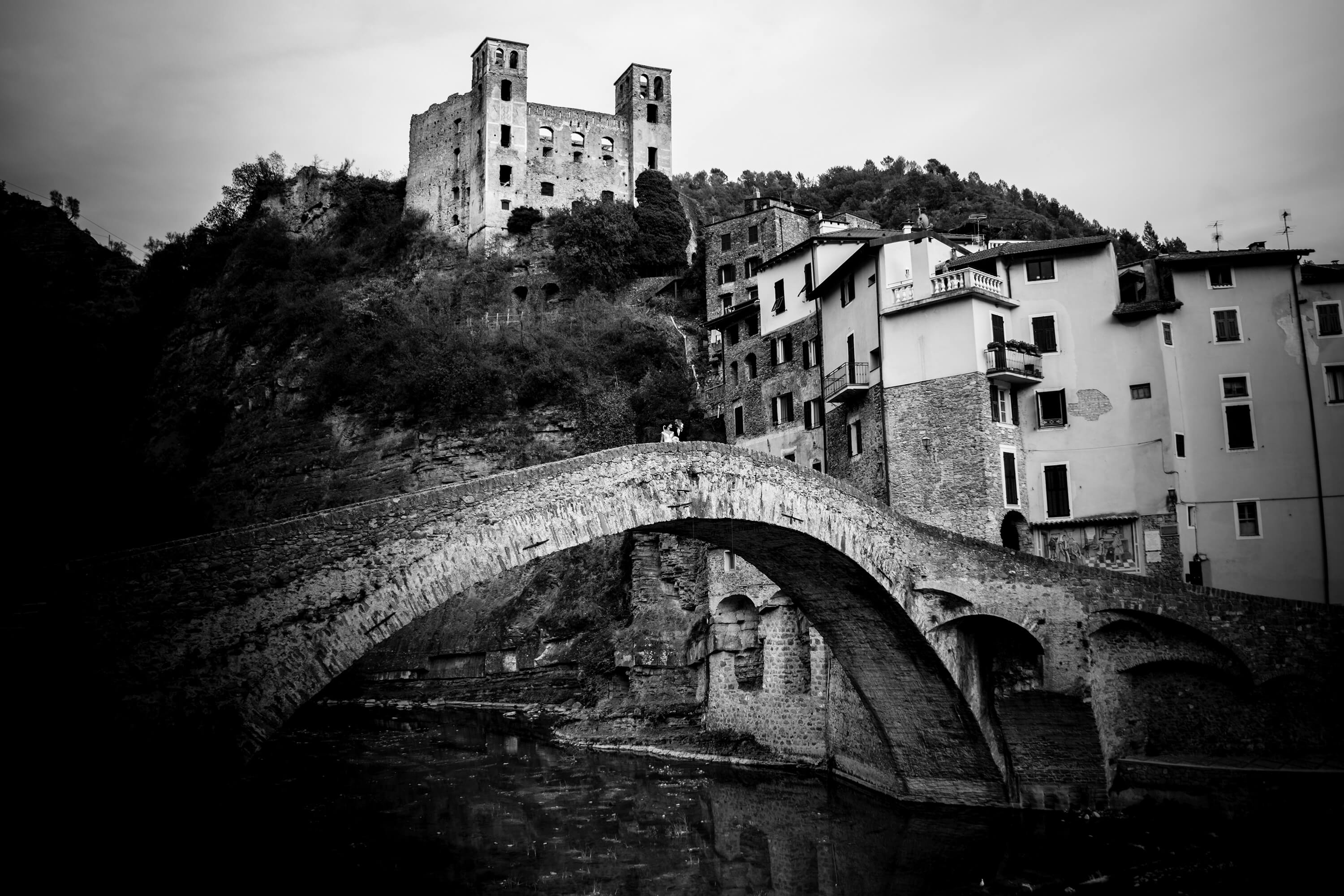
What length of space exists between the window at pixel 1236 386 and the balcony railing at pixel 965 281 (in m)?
6.72

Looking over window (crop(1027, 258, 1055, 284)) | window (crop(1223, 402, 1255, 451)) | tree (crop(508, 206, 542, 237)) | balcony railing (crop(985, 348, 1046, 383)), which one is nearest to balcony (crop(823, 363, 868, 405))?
balcony railing (crop(985, 348, 1046, 383))

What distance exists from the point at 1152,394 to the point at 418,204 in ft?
159

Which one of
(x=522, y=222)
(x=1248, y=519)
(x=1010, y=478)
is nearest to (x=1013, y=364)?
(x=1010, y=478)

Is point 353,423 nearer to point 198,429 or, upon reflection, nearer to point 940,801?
point 198,429

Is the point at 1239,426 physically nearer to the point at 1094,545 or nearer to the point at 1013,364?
the point at 1094,545

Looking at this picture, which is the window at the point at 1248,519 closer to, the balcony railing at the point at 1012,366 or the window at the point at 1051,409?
the window at the point at 1051,409

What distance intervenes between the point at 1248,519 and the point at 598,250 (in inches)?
1489

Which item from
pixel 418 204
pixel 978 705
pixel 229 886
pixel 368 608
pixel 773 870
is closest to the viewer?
pixel 368 608

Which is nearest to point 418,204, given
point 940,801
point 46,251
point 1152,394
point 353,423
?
point 353,423

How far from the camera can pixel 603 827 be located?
853 inches

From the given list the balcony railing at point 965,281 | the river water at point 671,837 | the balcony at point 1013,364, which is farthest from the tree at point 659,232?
the river water at point 671,837

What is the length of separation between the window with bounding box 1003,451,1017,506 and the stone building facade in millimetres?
39144

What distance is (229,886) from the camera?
15.8m

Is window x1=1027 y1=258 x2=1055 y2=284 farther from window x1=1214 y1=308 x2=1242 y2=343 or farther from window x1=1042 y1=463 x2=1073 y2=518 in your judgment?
window x1=1042 y1=463 x2=1073 y2=518
